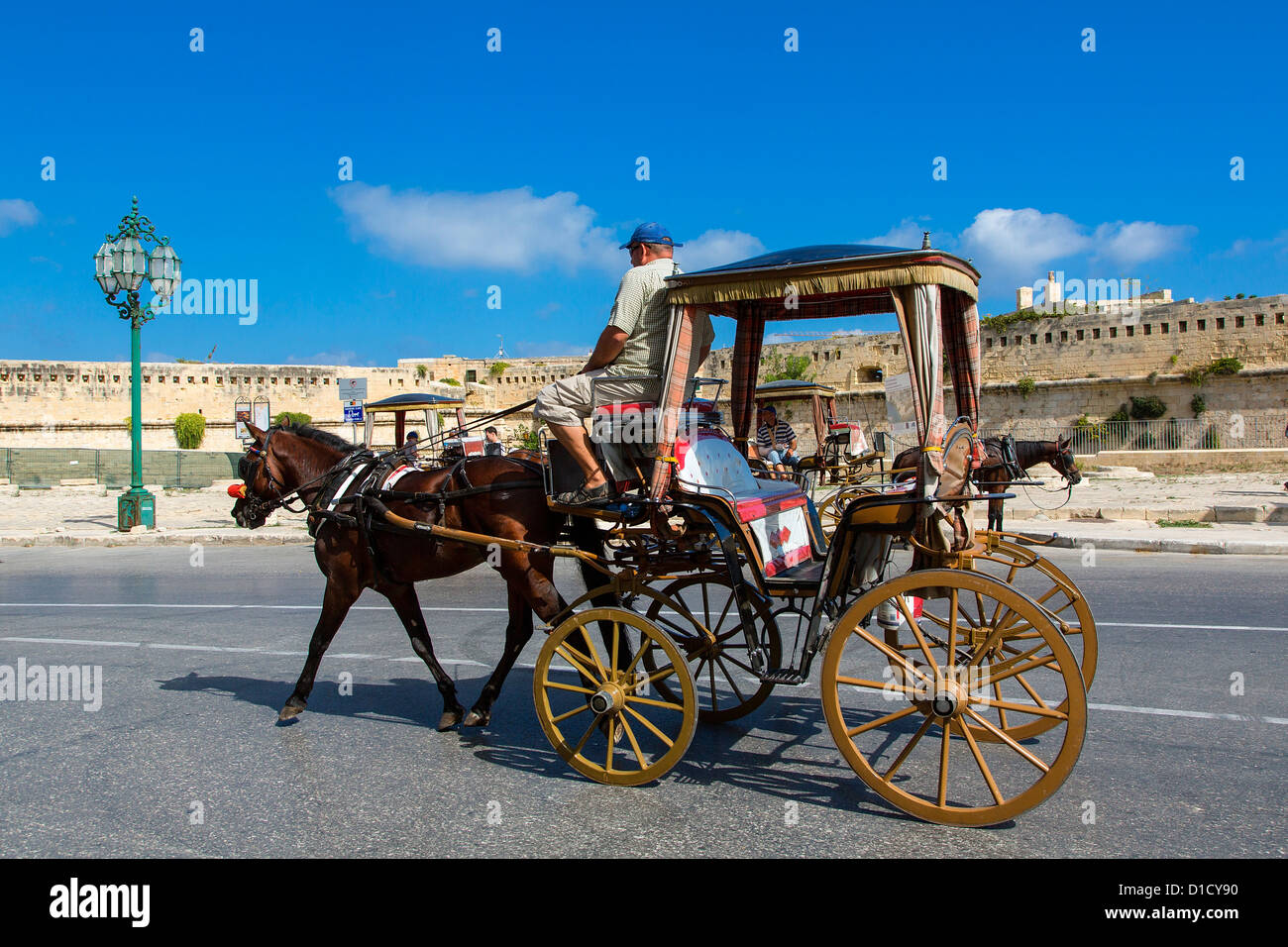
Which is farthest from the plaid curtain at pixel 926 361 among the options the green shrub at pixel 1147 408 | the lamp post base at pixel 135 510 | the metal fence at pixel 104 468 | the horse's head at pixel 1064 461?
the green shrub at pixel 1147 408

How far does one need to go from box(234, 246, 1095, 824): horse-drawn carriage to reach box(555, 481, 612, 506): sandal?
0.04 metres

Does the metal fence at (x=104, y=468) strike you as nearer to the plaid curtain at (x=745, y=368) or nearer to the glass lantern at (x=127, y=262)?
the glass lantern at (x=127, y=262)

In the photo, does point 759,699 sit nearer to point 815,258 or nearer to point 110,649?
point 815,258

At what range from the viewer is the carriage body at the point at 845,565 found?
12.0 ft

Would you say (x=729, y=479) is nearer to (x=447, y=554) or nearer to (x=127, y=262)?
(x=447, y=554)

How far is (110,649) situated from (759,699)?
19.3 ft

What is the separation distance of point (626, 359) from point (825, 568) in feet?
5.02

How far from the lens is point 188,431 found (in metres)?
51.2

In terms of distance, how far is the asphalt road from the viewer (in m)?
3.62

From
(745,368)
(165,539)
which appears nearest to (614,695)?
(745,368)

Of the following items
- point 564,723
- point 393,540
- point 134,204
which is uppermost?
point 134,204

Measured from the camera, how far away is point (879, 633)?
7832mm

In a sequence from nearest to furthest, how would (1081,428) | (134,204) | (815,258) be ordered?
(815,258) < (134,204) < (1081,428)
